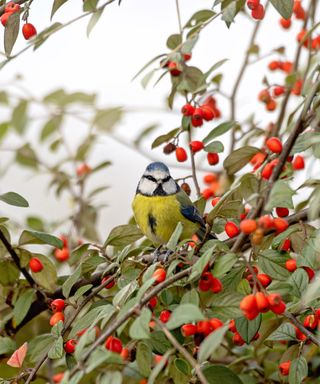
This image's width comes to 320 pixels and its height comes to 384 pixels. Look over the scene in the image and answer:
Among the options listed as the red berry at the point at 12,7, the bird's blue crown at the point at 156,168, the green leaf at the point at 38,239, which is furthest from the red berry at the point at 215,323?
the bird's blue crown at the point at 156,168

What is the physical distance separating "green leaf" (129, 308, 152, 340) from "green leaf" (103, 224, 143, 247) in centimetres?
47

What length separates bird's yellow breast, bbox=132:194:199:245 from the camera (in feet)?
5.97

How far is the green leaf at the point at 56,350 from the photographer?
104cm

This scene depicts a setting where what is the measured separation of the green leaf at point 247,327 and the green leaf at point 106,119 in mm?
964

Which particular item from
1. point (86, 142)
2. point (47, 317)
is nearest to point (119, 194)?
point (86, 142)

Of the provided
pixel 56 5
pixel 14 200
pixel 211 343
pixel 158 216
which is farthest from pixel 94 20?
pixel 158 216

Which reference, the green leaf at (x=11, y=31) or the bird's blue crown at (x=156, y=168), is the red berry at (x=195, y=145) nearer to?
the green leaf at (x=11, y=31)

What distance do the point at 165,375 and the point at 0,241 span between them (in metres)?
0.36

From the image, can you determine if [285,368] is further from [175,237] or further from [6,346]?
[6,346]

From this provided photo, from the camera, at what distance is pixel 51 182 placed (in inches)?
78.2

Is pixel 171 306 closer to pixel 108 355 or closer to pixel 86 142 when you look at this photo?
pixel 108 355

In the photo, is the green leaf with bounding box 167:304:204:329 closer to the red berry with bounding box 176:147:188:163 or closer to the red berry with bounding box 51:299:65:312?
the red berry with bounding box 51:299:65:312

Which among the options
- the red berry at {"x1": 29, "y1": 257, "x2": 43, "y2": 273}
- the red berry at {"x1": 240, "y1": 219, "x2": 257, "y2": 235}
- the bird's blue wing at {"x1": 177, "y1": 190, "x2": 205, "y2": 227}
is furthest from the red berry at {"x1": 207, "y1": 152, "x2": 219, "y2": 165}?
the red berry at {"x1": 240, "y1": 219, "x2": 257, "y2": 235}

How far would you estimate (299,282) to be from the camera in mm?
1028
